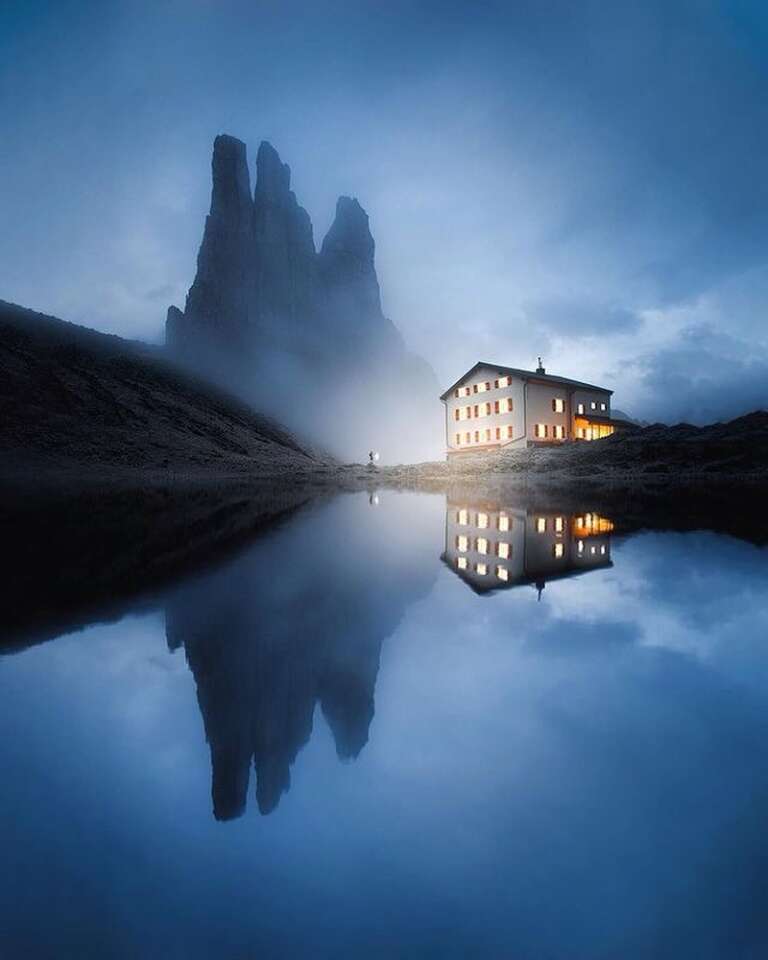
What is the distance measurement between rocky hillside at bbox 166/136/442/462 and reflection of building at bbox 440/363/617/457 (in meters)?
94.7

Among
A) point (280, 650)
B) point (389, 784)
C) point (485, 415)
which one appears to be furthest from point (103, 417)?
point (389, 784)

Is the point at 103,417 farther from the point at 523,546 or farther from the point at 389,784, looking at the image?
the point at 389,784

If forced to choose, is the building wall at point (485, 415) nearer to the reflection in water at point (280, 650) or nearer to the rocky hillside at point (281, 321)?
the reflection in water at point (280, 650)

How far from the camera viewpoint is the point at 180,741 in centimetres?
357

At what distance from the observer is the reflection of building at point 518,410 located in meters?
52.6

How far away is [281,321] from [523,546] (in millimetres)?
172057

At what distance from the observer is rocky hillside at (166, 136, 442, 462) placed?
502ft

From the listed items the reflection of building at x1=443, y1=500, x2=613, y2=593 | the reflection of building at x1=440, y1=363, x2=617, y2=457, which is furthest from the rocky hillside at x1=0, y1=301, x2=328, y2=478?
the reflection of building at x1=443, y1=500, x2=613, y2=593

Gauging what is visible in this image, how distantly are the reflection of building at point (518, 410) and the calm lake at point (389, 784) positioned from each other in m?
48.2

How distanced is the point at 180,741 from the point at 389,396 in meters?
196

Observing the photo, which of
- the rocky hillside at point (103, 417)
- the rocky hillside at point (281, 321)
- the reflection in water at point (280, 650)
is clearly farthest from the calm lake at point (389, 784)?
the rocky hillside at point (281, 321)

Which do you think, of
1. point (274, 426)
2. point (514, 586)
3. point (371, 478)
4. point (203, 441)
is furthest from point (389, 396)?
point (514, 586)

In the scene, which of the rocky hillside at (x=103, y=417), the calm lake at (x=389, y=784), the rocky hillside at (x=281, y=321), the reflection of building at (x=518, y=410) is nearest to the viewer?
the calm lake at (x=389, y=784)

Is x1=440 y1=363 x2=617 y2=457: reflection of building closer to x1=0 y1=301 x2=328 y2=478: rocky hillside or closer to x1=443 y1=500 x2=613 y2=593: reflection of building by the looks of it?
x1=0 y1=301 x2=328 y2=478: rocky hillside
